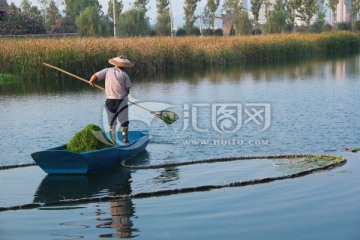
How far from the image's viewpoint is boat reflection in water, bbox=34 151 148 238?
881 cm

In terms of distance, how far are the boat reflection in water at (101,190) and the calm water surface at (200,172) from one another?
0.05ft

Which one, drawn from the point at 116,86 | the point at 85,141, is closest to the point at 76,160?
the point at 85,141

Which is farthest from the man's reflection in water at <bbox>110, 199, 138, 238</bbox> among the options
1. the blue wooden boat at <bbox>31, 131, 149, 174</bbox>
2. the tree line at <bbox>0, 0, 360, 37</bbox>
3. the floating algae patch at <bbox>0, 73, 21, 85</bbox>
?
the tree line at <bbox>0, 0, 360, 37</bbox>

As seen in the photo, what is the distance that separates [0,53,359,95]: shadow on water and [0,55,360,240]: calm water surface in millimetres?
905

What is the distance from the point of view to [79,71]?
2977 centimetres

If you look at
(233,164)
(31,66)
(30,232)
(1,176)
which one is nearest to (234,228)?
(30,232)

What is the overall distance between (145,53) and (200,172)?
22.1 metres

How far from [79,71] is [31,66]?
1.98 metres

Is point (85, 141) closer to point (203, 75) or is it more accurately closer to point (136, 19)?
point (203, 75)

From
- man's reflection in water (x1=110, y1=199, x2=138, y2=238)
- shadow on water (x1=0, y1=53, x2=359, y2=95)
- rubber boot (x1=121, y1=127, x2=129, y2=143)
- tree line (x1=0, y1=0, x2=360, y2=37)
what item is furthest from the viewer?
tree line (x1=0, y1=0, x2=360, y2=37)

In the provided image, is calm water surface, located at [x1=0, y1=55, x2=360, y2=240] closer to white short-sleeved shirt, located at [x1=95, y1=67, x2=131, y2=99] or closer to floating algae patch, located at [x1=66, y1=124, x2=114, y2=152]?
floating algae patch, located at [x1=66, y1=124, x2=114, y2=152]

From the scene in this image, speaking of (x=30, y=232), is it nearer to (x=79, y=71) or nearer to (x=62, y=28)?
(x=79, y=71)

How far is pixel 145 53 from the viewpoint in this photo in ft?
110

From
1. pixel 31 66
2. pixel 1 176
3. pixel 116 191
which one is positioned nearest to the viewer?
pixel 116 191
